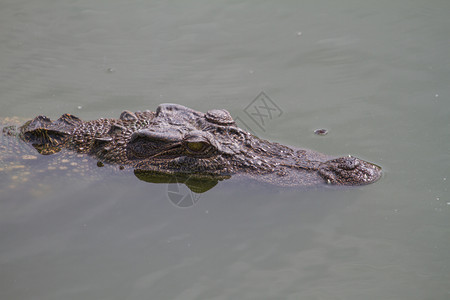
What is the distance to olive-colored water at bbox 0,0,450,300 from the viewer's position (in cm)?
452

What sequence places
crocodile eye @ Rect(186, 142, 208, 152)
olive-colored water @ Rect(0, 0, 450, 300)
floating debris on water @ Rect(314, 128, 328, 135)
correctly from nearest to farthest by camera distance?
olive-colored water @ Rect(0, 0, 450, 300)
crocodile eye @ Rect(186, 142, 208, 152)
floating debris on water @ Rect(314, 128, 328, 135)

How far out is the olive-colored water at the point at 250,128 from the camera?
178 inches

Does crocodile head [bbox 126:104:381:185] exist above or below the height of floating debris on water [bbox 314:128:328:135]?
above

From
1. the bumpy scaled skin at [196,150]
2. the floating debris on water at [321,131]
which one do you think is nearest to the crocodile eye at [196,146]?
the bumpy scaled skin at [196,150]

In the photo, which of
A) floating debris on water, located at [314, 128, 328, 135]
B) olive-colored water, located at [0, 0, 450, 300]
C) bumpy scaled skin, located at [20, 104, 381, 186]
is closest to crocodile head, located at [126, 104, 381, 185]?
bumpy scaled skin, located at [20, 104, 381, 186]

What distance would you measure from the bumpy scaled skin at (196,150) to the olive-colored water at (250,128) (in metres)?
0.20

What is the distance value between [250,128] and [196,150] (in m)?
1.72

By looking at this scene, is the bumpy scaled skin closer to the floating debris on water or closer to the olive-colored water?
the olive-colored water

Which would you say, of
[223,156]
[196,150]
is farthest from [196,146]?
[223,156]

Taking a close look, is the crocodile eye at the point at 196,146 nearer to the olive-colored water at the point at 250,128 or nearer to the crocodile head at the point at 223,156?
the crocodile head at the point at 223,156

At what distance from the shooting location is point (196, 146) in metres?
5.29

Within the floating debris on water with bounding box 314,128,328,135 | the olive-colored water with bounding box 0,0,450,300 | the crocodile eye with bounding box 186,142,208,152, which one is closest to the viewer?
the olive-colored water with bounding box 0,0,450,300

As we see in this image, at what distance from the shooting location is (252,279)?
444 centimetres

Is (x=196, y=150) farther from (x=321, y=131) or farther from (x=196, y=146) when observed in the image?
(x=321, y=131)
